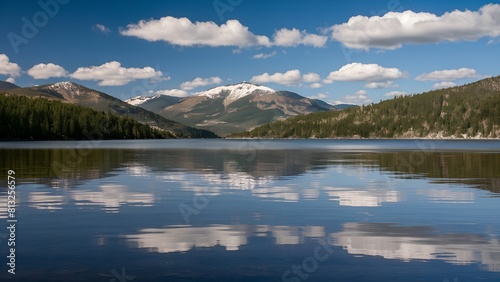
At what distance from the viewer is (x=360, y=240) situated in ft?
74.7

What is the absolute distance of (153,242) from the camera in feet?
73.1

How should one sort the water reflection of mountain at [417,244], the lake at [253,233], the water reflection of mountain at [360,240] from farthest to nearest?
1. the water reflection of mountain at [360,240]
2. the water reflection of mountain at [417,244]
3. the lake at [253,233]

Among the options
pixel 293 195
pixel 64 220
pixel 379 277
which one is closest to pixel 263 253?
pixel 379 277

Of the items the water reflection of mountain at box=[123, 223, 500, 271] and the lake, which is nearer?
the lake

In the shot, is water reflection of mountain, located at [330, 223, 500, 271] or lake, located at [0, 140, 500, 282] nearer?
lake, located at [0, 140, 500, 282]

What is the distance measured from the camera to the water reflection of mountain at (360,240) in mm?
20062

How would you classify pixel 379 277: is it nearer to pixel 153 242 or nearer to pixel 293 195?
pixel 153 242

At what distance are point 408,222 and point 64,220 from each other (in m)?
18.5

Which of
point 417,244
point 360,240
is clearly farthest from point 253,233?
point 417,244

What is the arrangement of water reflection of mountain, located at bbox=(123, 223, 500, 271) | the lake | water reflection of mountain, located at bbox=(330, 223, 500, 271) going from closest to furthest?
the lake
water reflection of mountain, located at bbox=(330, 223, 500, 271)
water reflection of mountain, located at bbox=(123, 223, 500, 271)

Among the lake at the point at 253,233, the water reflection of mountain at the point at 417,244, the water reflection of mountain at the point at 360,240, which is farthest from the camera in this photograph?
the water reflection of mountain at the point at 360,240

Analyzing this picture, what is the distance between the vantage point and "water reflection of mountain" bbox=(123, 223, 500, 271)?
2006 cm

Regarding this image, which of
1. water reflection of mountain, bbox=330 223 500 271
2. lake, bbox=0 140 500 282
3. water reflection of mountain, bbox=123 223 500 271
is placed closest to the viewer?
lake, bbox=0 140 500 282

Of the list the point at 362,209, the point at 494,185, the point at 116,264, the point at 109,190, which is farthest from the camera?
the point at 494,185
